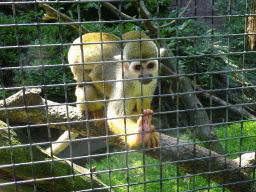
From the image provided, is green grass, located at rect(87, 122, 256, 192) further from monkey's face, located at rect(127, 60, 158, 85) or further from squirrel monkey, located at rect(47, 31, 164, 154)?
monkey's face, located at rect(127, 60, 158, 85)

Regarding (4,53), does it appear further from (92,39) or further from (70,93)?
(92,39)

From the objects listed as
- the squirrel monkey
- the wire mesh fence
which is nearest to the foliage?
the wire mesh fence

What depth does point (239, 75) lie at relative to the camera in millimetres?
5152

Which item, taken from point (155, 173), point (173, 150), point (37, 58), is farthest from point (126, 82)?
point (37, 58)

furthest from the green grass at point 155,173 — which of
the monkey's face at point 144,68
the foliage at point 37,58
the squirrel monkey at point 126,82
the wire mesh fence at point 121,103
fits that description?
the foliage at point 37,58

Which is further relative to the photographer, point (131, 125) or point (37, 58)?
point (37, 58)

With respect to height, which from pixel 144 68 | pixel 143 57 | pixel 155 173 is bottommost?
pixel 155 173

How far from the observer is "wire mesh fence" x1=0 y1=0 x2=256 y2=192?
1.59 m

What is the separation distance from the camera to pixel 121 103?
241 centimetres

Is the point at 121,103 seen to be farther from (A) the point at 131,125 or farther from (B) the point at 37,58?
(B) the point at 37,58

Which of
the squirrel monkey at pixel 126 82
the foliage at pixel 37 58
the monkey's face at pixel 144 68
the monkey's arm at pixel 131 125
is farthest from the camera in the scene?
the foliage at pixel 37 58

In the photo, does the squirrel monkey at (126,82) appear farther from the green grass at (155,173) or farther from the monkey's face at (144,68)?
the green grass at (155,173)

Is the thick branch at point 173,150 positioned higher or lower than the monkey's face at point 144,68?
lower

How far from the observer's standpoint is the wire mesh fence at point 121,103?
5.21 ft
